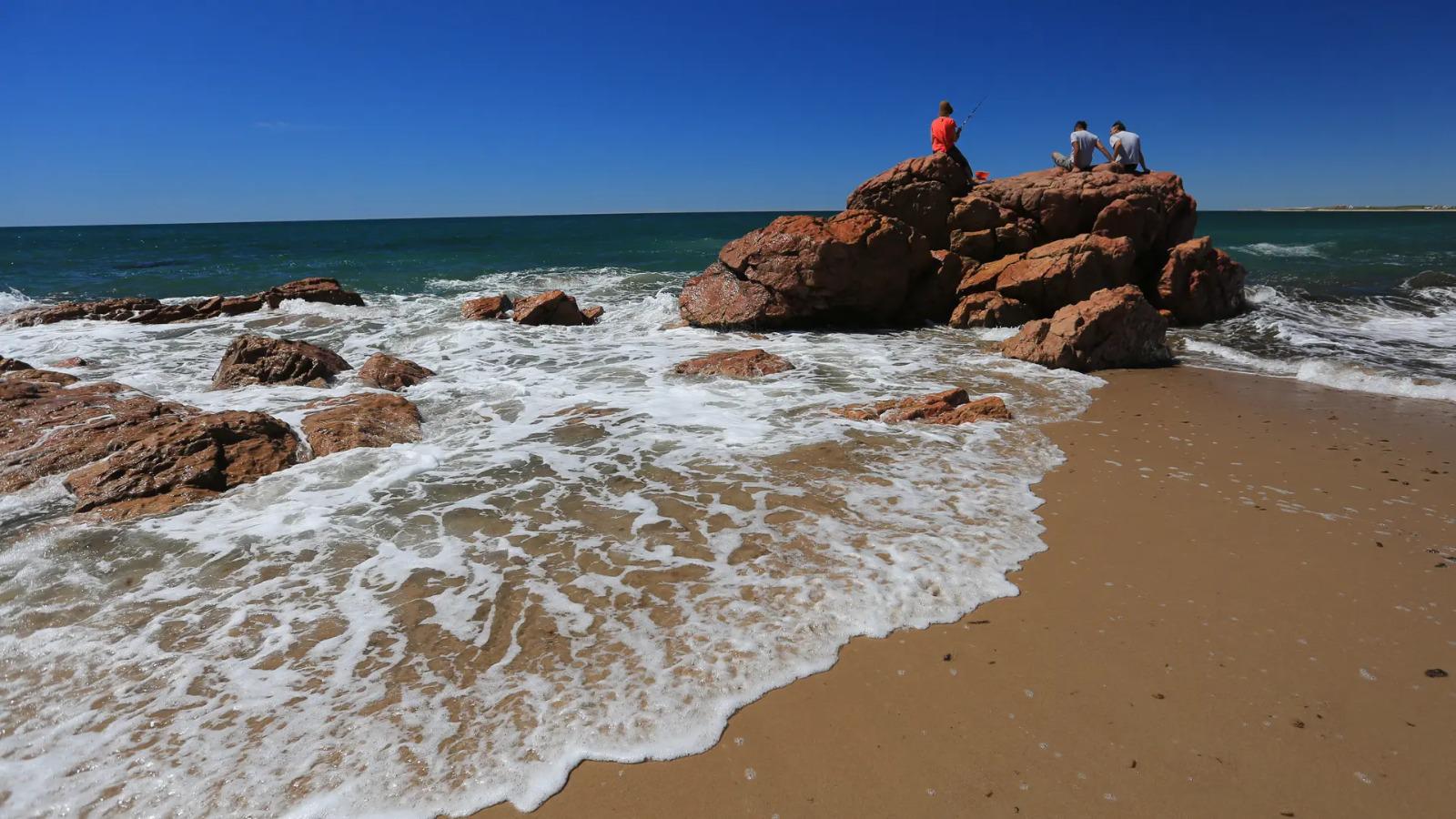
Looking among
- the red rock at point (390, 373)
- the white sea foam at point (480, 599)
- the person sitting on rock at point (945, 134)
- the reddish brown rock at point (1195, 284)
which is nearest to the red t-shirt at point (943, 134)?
the person sitting on rock at point (945, 134)

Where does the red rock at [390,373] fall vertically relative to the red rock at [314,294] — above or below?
below

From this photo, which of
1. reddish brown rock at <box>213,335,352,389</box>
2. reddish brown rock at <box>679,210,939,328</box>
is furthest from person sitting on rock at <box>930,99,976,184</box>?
reddish brown rock at <box>213,335,352,389</box>

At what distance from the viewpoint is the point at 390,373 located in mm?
7852

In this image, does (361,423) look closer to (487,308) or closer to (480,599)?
(480,599)

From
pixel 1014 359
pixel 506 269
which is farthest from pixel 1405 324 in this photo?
pixel 506 269

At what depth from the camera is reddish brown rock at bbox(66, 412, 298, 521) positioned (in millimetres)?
4438

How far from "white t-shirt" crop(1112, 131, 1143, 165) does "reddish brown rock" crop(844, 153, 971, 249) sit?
2996mm

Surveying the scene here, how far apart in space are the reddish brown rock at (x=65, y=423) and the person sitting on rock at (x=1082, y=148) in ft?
45.0

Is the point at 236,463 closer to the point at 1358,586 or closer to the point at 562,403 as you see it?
the point at 562,403

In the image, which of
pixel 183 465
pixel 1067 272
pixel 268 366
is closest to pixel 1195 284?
pixel 1067 272

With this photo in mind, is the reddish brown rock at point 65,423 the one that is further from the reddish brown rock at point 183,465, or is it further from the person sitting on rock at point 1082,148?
the person sitting on rock at point 1082,148

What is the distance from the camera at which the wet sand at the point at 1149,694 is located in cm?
220

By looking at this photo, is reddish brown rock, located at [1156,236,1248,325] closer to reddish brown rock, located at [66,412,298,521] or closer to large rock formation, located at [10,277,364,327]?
reddish brown rock, located at [66,412,298,521]

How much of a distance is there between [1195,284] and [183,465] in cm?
1319
